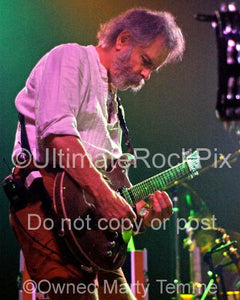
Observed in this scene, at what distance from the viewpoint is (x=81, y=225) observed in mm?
1926

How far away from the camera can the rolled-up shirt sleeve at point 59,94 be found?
1907mm

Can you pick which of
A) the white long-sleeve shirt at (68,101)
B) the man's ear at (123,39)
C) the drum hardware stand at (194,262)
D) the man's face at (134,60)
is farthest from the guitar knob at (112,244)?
the drum hardware stand at (194,262)

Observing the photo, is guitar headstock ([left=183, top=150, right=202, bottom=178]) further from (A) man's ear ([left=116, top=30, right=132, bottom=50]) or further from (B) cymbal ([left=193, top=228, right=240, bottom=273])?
(B) cymbal ([left=193, top=228, right=240, bottom=273])

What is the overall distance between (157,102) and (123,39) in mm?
2811

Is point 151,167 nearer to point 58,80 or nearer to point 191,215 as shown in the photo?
point 191,215

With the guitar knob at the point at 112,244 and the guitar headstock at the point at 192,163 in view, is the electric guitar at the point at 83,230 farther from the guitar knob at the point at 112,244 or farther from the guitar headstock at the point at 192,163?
the guitar headstock at the point at 192,163

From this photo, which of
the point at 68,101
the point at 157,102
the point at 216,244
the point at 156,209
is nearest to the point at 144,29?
the point at 68,101

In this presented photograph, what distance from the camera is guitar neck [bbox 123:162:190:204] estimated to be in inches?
104

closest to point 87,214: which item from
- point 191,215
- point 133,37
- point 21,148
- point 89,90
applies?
point 21,148

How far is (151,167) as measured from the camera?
518 centimetres

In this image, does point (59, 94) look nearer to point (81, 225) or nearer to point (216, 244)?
point (81, 225)

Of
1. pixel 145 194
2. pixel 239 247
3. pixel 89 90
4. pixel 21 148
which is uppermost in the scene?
pixel 89 90

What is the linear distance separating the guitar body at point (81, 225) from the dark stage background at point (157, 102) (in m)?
3.02

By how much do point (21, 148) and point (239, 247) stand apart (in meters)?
3.40
